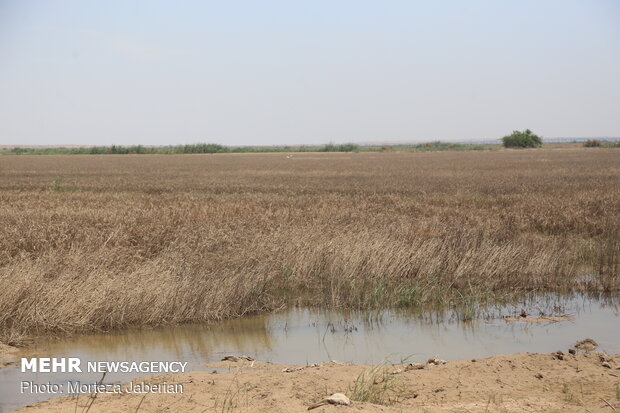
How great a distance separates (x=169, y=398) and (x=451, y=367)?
10.9 ft

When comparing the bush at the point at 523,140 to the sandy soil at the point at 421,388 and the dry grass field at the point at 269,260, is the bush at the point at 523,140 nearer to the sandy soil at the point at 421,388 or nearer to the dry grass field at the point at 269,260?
the dry grass field at the point at 269,260

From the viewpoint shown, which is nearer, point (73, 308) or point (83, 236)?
point (73, 308)

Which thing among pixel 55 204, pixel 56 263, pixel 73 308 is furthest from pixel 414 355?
pixel 55 204

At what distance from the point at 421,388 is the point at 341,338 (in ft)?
9.99

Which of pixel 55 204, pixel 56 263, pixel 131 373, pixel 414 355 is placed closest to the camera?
pixel 131 373

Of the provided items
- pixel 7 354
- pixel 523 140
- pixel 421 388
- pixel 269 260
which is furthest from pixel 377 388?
pixel 523 140

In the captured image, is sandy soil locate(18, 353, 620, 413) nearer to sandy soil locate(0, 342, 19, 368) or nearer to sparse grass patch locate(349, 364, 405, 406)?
sparse grass patch locate(349, 364, 405, 406)

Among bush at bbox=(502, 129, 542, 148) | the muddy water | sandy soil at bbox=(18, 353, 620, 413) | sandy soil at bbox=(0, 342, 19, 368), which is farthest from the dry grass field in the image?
bush at bbox=(502, 129, 542, 148)

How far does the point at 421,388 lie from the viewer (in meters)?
7.34

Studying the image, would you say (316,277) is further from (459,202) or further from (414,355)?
(459,202)

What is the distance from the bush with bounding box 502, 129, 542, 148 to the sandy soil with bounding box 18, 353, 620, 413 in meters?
132

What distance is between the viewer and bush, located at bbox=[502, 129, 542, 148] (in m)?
134

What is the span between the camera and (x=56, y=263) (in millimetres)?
12000

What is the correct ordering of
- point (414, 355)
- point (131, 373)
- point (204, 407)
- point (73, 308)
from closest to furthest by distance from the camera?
point (204, 407), point (131, 373), point (414, 355), point (73, 308)
